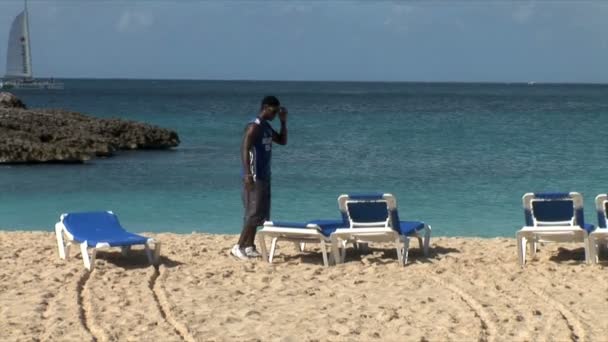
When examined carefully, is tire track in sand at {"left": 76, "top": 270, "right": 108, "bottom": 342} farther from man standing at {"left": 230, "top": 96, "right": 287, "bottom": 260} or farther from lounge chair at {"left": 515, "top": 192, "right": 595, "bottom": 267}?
lounge chair at {"left": 515, "top": 192, "right": 595, "bottom": 267}

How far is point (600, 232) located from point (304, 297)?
3094 mm

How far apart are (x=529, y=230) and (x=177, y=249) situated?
12.7 feet

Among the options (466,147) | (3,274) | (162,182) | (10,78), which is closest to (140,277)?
(3,274)

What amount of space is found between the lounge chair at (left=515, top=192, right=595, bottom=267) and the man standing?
251 cm

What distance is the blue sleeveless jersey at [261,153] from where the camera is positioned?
370 inches

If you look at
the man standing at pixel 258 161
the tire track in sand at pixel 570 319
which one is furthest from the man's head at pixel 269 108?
the tire track in sand at pixel 570 319

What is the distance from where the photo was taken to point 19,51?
8544 cm

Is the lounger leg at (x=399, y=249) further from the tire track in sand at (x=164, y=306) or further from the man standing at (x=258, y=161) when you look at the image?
the tire track in sand at (x=164, y=306)

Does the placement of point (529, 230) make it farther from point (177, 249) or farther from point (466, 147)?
point (466, 147)

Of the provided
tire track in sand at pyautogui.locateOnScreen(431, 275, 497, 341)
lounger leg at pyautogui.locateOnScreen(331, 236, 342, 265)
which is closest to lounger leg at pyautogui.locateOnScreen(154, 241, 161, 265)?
lounger leg at pyautogui.locateOnScreen(331, 236, 342, 265)

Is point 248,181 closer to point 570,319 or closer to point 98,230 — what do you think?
point 98,230

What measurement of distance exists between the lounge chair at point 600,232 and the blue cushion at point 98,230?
433 centimetres

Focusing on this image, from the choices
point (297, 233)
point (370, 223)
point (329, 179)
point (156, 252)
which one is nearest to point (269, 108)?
point (297, 233)

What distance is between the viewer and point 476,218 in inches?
631
